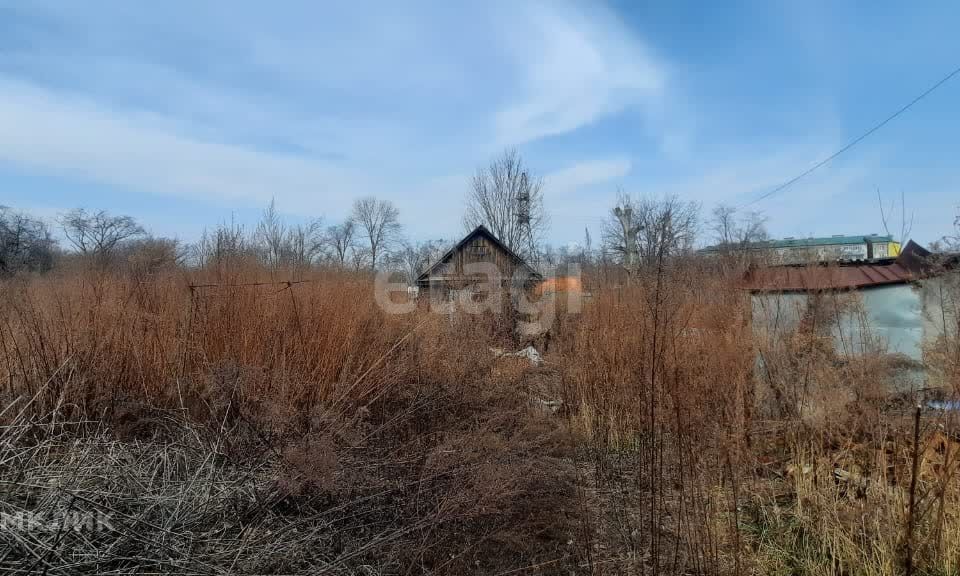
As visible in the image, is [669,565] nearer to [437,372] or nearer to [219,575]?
[219,575]

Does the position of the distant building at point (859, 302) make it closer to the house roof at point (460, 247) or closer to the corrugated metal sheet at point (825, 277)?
the corrugated metal sheet at point (825, 277)

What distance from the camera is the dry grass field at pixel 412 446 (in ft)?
6.87

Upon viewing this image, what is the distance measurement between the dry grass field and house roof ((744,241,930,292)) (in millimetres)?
463

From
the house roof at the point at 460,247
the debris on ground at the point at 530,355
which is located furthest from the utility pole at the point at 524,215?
the debris on ground at the point at 530,355

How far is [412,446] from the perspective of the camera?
350 cm

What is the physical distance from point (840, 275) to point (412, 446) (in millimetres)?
4988

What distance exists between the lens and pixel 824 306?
467 cm

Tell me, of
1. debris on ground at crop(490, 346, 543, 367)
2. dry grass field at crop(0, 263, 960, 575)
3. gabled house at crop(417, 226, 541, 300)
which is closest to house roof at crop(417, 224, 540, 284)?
gabled house at crop(417, 226, 541, 300)

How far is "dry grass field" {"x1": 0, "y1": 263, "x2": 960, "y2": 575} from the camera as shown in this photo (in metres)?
2.09

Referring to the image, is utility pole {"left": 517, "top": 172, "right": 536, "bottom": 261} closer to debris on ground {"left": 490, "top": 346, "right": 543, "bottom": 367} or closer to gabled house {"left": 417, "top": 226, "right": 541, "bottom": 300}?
gabled house {"left": 417, "top": 226, "right": 541, "bottom": 300}

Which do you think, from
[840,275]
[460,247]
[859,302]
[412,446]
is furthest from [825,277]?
[460,247]

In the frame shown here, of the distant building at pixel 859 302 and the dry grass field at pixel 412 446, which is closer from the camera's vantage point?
the dry grass field at pixel 412 446

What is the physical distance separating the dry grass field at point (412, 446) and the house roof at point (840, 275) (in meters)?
0.46

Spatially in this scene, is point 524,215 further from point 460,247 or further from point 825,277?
point 825,277
